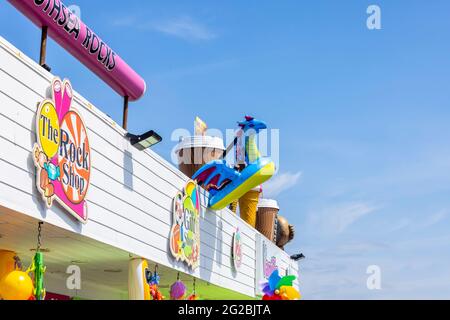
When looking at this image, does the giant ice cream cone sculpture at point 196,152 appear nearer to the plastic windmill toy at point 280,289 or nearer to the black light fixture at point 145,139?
the black light fixture at point 145,139

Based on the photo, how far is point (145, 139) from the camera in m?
12.2

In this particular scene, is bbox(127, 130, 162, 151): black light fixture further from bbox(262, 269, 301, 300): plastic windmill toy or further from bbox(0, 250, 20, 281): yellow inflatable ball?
bbox(262, 269, 301, 300): plastic windmill toy

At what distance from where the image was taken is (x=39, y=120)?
9.08 m

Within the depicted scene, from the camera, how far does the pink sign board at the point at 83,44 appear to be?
10141 millimetres

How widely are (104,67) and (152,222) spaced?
10.1 ft

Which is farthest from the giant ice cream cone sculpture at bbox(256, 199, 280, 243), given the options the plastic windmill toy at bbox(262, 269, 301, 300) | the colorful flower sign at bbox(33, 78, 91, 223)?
the colorful flower sign at bbox(33, 78, 91, 223)

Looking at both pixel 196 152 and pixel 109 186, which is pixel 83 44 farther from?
pixel 196 152

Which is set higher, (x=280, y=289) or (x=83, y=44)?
(x=83, y=44)

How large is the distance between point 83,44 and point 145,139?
204cm

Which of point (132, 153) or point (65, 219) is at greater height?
point (132, 153)

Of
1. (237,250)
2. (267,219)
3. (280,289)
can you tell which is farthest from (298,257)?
(280,289)

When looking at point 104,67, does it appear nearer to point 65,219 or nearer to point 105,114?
point 105,114

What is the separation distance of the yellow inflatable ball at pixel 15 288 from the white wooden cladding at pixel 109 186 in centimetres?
84
